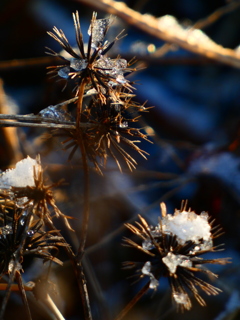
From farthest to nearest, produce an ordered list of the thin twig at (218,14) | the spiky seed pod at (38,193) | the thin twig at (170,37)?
the thin twig at (218,14)
the thin twig at (170,37)
the spiky seed pod at (38,193)

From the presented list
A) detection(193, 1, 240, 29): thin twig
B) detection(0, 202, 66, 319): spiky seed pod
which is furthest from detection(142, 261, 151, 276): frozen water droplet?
detection(193, 1, 240, 29): thin twig

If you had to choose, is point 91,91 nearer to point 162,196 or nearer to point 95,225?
point 95,225

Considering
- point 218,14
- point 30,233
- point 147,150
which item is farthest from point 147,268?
point 218,14

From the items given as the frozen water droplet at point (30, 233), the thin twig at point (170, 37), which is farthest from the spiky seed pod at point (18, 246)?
the thin twig at point (170, 37)

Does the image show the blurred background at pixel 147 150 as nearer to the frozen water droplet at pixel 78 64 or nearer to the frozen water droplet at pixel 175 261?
the frozen water droplet at pixel 78 64

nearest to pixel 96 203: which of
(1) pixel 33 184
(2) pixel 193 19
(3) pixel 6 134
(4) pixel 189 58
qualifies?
(3) pixel 6 134

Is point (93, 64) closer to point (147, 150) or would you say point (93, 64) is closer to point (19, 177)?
point (19, 177)

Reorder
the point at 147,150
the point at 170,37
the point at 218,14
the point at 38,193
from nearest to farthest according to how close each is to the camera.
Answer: the point at 38,193, the point at 170,37, the point at 147,150, the point at 218,14
